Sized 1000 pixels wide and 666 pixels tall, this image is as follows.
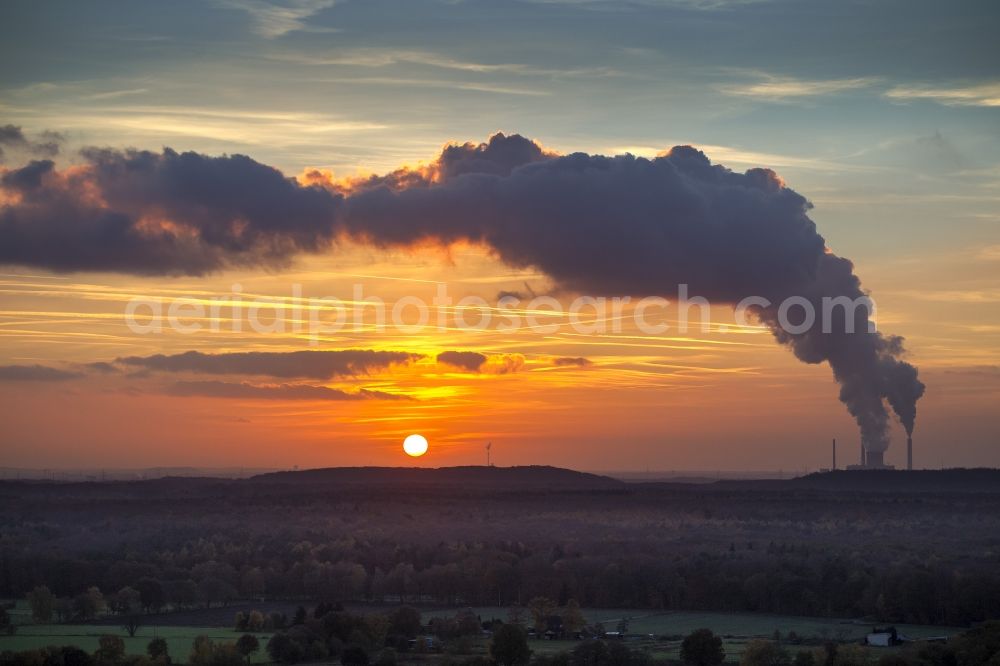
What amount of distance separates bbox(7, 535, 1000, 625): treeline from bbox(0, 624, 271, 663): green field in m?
6.13

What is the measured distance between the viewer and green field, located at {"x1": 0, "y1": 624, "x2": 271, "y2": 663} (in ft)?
251

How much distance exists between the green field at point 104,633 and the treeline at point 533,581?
6.13 metres

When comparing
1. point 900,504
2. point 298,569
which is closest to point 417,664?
point 298,569

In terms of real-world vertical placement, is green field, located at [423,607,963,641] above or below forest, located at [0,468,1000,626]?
below

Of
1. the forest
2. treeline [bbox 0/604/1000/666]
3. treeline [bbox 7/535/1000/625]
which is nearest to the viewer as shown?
treeline [bbox 0/604/1000/666]

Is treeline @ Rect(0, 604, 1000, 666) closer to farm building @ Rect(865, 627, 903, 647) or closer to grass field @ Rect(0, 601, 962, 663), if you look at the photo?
Result: grass field @ Rect(0, 601, 962, 663)

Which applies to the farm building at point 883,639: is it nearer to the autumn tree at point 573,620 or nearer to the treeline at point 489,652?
the treeline at point 489,652

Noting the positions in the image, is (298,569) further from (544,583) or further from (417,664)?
(417,664)

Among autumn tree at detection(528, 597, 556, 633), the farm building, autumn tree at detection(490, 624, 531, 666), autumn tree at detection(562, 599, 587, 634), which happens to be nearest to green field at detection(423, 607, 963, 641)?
the farm building

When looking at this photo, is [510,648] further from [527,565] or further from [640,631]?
[527,565]

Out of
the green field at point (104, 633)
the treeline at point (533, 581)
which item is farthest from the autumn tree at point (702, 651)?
the treeline at point (533, 581)

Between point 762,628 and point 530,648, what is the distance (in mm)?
18330

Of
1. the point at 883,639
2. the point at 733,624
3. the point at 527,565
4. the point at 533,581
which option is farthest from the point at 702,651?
the point at 527,565

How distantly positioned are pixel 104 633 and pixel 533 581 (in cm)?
3371
